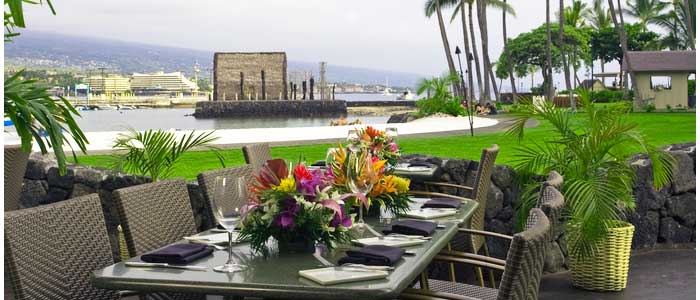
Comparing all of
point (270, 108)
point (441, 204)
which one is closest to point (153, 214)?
point (441, 204)

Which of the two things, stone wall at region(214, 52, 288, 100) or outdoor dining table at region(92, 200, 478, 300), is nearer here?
outdoor dining table at region(92, 200, 478, 300)

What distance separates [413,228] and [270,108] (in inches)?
2616

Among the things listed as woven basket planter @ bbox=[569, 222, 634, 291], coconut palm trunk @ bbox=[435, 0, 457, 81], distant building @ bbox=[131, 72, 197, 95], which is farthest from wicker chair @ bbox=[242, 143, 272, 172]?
distant building @ bbox=[131, 72, 197, 95]

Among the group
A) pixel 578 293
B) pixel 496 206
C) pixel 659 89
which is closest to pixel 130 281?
pixel 578 293

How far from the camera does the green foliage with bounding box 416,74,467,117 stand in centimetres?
2698

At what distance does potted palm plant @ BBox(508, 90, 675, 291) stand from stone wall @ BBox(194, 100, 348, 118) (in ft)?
202

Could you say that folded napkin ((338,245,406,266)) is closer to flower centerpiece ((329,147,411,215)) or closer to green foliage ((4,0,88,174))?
flower centerpiece ((329,147,411,215))

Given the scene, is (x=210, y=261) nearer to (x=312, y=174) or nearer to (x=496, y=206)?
(x=312, y=174)

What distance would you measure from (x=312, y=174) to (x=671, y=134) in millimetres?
16889

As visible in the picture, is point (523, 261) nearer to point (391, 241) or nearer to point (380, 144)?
point (391, 241)

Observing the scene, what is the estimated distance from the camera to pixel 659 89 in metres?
37.6

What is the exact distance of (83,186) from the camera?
6891 millimetres

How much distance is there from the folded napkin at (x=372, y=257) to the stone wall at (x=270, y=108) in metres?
65.1

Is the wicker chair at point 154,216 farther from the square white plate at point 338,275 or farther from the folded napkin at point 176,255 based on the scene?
the square white plate at point 338,275
